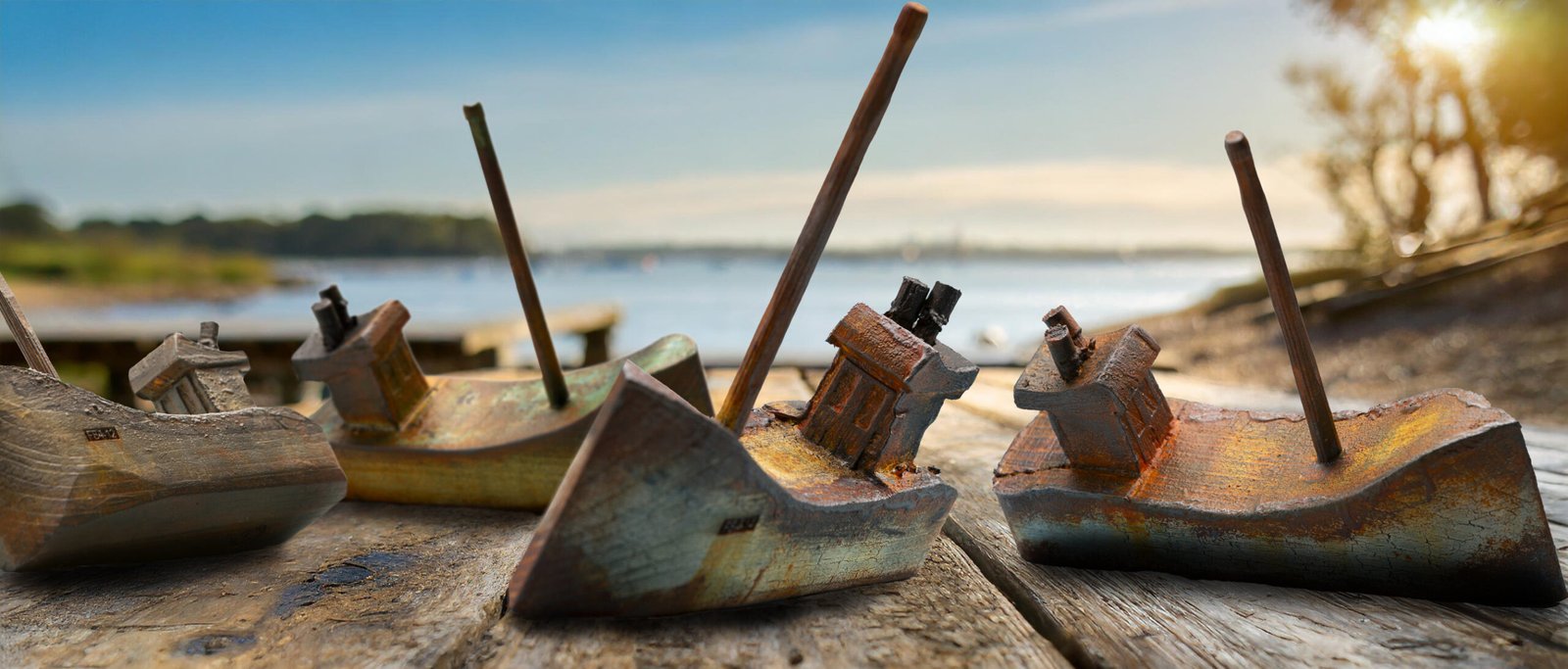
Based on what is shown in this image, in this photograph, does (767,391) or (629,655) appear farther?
(767,391)

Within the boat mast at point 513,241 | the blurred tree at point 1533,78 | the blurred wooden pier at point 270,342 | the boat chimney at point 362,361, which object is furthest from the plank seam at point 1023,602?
the blurred tree at point 1533,78

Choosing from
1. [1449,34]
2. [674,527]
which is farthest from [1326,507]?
[1449,34]

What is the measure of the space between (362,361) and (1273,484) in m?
1.63

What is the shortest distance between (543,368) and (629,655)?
1.03m

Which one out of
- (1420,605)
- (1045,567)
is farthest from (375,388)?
(1420,605)

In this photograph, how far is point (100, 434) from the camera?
4.49ft

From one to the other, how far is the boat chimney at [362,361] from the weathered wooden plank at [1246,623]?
124cm

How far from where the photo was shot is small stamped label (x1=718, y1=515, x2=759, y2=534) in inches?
44.5

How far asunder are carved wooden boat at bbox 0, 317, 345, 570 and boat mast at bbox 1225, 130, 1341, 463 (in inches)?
55.1

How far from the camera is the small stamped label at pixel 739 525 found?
3.71 ft

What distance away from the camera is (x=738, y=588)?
119 centimetres

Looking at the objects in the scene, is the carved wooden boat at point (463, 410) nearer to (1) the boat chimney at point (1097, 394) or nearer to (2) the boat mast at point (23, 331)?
(2) the boat mast at point (23, 331)

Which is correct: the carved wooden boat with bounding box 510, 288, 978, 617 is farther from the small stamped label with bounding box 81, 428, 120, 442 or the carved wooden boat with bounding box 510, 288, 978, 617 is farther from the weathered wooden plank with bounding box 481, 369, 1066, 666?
the small stamped label with bounding box 81, 428, 120, 442

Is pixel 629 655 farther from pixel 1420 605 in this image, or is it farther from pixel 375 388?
pixel 375 388
